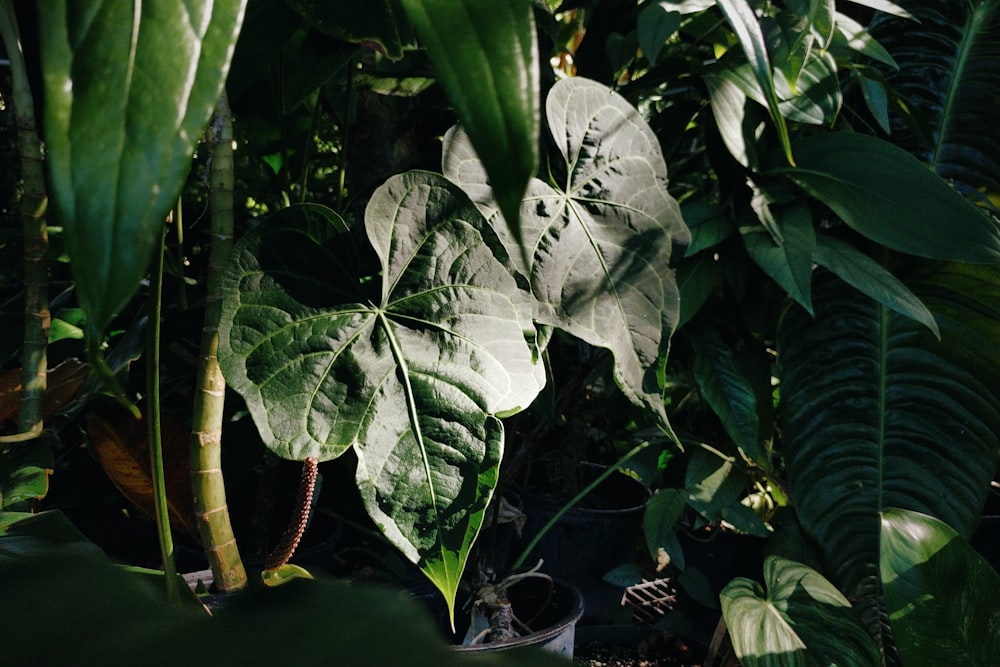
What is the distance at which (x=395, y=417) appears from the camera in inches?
25.0

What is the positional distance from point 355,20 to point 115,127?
40 cm

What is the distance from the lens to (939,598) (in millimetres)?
936

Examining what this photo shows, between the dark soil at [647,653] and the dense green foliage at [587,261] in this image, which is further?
the dark soil at [647,653]

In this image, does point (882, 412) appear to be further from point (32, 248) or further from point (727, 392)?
point (32, 248)

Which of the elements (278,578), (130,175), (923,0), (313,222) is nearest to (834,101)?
(923,0)

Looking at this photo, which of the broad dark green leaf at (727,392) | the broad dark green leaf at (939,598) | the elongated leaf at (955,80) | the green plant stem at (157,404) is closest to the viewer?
the green plant stem at (157,404)

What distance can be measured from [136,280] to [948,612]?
3.42 ft

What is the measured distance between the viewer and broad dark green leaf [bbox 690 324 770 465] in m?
1.22

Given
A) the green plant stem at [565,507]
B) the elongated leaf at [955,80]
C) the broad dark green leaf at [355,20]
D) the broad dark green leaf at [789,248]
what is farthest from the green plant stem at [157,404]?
the elongated leaf at [955,80]

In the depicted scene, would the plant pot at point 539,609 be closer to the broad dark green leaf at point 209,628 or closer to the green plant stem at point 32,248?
the green plant stem at point 32,248

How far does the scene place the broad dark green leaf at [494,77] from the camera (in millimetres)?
224

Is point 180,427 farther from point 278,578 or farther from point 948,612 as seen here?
point 948,612

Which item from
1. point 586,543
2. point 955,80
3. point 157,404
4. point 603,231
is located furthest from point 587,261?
point 955,80

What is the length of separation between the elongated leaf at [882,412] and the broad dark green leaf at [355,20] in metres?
1.01
